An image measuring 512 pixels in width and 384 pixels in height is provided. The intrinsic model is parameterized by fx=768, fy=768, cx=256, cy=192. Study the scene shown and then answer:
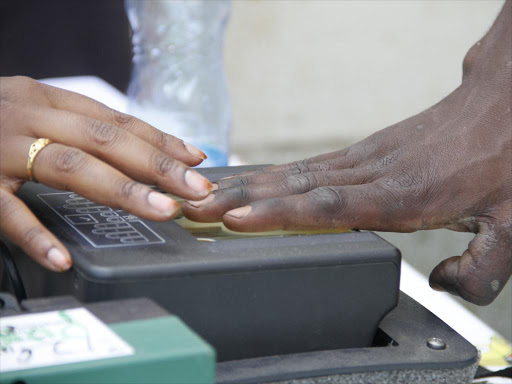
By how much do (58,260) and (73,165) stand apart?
0.36 feet

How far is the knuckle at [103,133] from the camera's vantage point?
70cm

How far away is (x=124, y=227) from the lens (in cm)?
66

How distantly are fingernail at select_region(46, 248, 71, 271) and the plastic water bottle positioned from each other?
47.6 inches

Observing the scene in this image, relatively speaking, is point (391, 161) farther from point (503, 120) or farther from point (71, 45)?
point (71, 45)

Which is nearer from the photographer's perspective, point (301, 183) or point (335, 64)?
point (301, 183)

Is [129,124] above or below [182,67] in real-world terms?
above

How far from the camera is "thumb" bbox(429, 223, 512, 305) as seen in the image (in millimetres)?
785

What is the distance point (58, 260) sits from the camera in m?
0.59

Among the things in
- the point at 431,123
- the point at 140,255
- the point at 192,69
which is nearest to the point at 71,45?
the point at 192,69

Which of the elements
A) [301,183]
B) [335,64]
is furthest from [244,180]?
[335,64]

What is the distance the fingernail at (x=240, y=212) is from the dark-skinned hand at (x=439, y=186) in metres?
0.02


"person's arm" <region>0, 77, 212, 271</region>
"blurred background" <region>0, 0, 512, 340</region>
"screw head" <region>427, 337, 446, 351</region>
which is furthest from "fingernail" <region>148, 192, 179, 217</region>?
"blurred background" <region>0, 0, 512, 340</region>

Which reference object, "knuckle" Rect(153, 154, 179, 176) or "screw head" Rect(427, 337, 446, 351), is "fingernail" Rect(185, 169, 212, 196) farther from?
"screw head" Rect(427, 337, 446, 351)

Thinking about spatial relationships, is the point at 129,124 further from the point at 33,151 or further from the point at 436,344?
the point at 436,344
